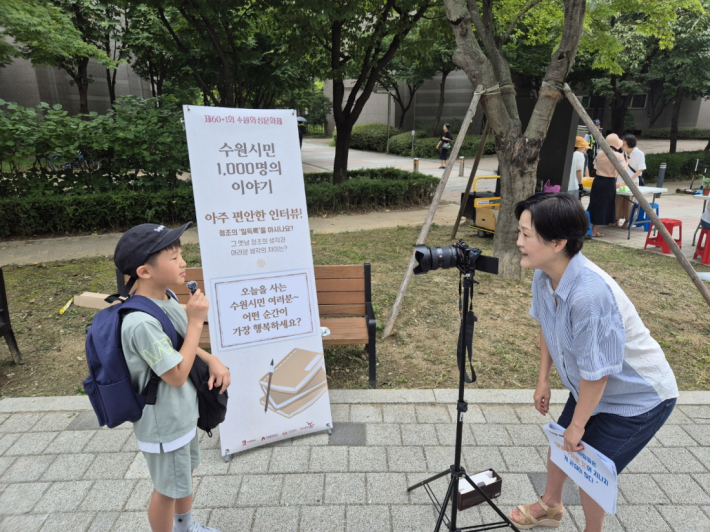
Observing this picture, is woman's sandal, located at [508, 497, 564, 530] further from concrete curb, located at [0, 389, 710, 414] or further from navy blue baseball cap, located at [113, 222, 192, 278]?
navy blue baseball cap, located at [113, 222, 192, 278]

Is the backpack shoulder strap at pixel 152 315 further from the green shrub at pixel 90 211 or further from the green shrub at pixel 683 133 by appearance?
the green shrub at pixel 683 133

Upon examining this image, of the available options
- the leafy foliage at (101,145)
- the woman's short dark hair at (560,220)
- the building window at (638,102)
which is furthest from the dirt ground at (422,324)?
the building window at (638,102)

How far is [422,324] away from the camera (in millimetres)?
5203

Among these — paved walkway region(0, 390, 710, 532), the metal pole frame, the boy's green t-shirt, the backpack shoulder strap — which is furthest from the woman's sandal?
the metal pole frame

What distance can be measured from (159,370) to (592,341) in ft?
5.58

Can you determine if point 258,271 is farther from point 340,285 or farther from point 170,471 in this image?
point 170,471

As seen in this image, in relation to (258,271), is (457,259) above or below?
above

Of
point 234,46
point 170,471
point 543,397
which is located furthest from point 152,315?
point 234,46

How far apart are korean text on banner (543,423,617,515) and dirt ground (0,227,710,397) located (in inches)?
72.4

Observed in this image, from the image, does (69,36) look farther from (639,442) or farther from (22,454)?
(639,442)

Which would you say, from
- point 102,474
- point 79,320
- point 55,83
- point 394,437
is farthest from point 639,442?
point 55,83

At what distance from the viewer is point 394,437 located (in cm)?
339

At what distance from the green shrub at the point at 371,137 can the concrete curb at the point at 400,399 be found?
25368mm

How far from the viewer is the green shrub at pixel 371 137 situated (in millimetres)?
28453
